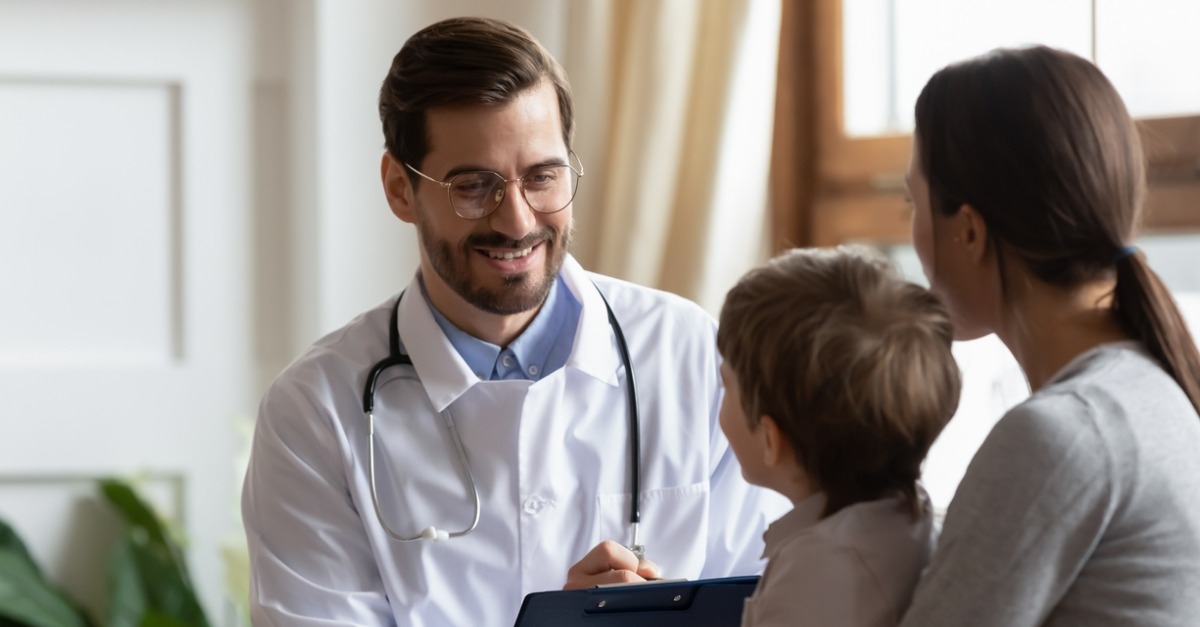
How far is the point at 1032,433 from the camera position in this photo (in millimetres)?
1012

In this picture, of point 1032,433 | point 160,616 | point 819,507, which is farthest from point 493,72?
point 160,616

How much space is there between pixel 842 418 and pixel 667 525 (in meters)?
0.61

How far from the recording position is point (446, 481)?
5.40 ft

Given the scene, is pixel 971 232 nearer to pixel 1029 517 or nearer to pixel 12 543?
pixel 1029 517

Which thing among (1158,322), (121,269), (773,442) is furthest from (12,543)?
(1158,322)

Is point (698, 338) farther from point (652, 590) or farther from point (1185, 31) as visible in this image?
point (1185, 31)

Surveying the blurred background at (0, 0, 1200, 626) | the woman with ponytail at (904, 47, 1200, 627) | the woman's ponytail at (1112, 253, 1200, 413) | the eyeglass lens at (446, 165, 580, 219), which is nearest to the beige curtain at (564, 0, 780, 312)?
the blurred background at (0, 0, 1200, 626)

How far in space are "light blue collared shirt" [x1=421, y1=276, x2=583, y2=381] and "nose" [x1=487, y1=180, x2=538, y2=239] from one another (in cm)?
12

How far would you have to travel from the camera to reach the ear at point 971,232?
115 cm

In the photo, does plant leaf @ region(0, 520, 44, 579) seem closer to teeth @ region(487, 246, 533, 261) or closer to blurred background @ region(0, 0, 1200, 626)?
blurred background @ region(0, 0, 1200, 626)

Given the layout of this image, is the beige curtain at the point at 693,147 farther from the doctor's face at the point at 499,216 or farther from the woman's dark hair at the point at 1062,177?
the woman's dark hair at the point at 1062,177

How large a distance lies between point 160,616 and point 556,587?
113 centimetres

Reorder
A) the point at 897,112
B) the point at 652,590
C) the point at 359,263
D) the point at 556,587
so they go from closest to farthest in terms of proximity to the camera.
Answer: the point at 652,590 < the point at 556,587 < the point at 897,112 < the point at 359,263

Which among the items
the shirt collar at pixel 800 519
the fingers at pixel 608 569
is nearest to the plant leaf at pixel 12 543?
the fingers at pixel 608 569
